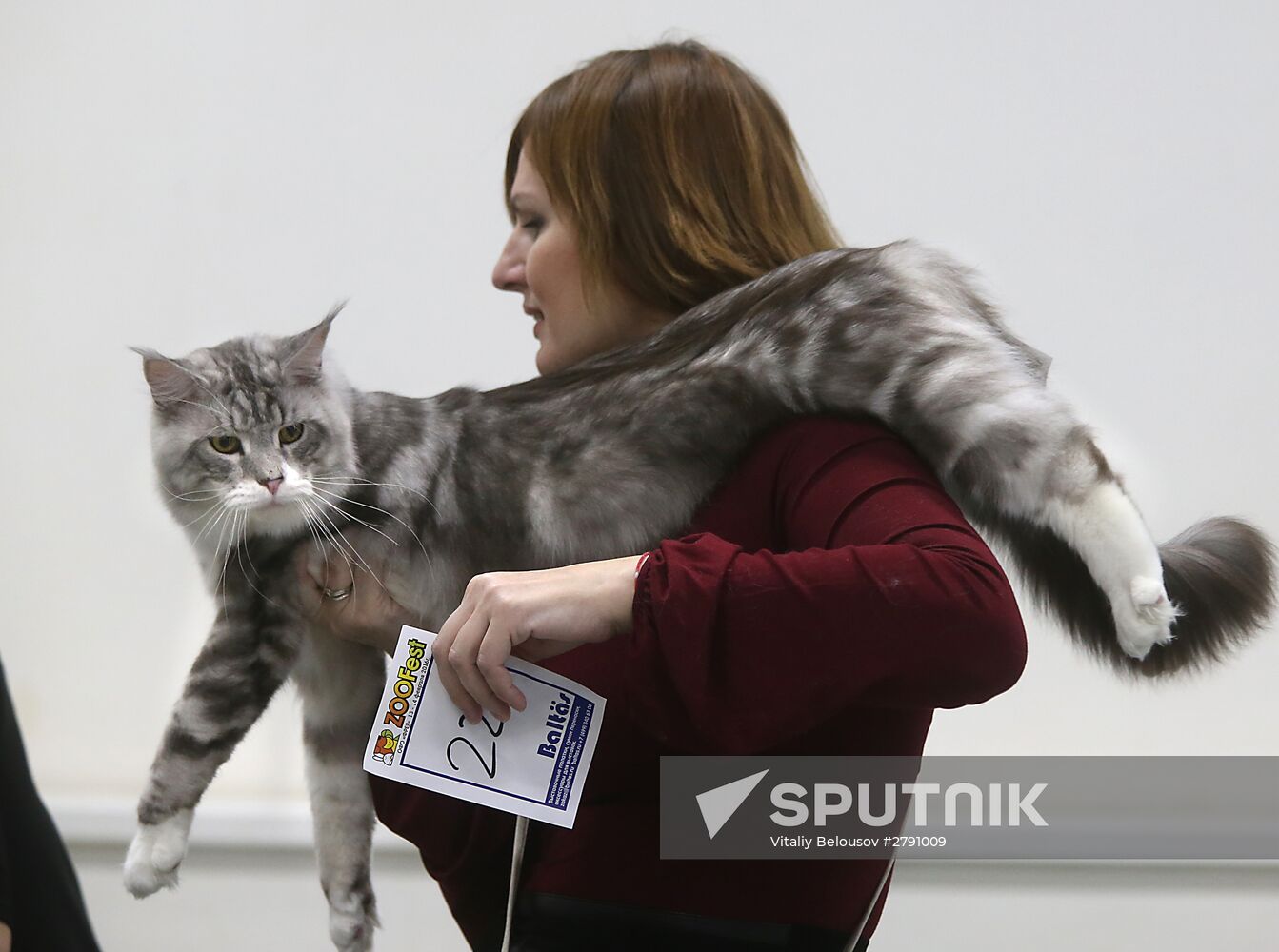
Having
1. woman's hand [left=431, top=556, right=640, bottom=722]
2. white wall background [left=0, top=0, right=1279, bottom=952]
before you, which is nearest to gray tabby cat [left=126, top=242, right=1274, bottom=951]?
woman's hand [left=431, top=556, right=640, bottom=722]

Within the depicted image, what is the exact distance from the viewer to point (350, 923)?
3.57 feet

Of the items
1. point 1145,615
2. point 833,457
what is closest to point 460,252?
point 833,457

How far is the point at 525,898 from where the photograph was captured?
3.18 ft

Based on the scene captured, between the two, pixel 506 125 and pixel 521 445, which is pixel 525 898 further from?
pixel 506 125

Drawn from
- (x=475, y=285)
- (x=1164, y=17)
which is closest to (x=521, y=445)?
(x=475, y=285)

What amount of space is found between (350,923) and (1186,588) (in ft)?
2.59

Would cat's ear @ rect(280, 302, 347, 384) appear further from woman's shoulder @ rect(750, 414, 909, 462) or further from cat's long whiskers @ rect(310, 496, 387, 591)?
woman's shoulder @ rect(750, 414, 909, 462)

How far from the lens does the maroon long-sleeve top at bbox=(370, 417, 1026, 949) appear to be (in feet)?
2.32

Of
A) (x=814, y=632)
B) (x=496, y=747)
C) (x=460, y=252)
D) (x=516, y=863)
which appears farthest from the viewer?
(x=460, y=252)

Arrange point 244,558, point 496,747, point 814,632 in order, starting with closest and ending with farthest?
1. point 814,632
2. point 496,747
3. point 244,558

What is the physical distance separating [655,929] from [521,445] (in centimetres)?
42

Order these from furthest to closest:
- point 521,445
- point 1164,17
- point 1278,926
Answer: point 1164,17
point 1278,926
point 521,445

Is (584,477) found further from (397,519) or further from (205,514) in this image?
(205,514)

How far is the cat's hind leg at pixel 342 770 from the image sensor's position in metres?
1.10
